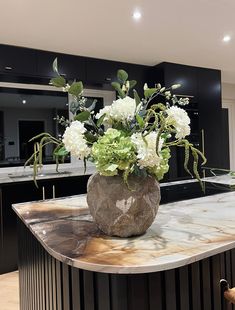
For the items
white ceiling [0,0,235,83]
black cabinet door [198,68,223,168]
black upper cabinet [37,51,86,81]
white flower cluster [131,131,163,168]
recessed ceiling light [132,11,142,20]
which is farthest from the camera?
black cabinet door [198,68,223,168]

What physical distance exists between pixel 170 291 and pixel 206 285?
203 millimetres

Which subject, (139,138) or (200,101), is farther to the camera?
(200,101)

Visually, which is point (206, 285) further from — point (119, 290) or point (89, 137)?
point (89, 137)

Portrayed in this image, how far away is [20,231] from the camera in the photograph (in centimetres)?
186

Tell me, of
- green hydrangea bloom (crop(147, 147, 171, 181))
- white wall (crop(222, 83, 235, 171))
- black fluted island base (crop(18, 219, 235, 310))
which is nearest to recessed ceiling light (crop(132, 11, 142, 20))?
green hydrangea bloom (crop(147, 147, 171, 181))

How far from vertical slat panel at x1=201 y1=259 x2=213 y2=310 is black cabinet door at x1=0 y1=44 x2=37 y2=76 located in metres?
3.14

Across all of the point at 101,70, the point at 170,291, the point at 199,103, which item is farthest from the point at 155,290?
the point at 199,103

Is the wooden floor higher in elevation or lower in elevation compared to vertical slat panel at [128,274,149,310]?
lower

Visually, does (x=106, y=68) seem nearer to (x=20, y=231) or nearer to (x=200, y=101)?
(x=200, y=101)

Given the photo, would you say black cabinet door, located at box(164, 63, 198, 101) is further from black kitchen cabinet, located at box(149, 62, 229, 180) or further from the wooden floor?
the wooden floor

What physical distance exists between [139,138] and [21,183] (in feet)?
7.92

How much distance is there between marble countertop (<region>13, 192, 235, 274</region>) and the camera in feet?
2.91

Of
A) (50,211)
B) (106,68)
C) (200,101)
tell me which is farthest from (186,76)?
(50,211)

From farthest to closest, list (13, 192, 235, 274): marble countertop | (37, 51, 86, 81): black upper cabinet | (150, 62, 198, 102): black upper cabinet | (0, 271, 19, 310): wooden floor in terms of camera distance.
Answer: (150, 62, 198, 102): black upper cabinet → (37, 51, 86, 81): black upper cabinet → (0, 271, 19, 310): wooden floor → (13, 192, 235, 274): marble countertop
